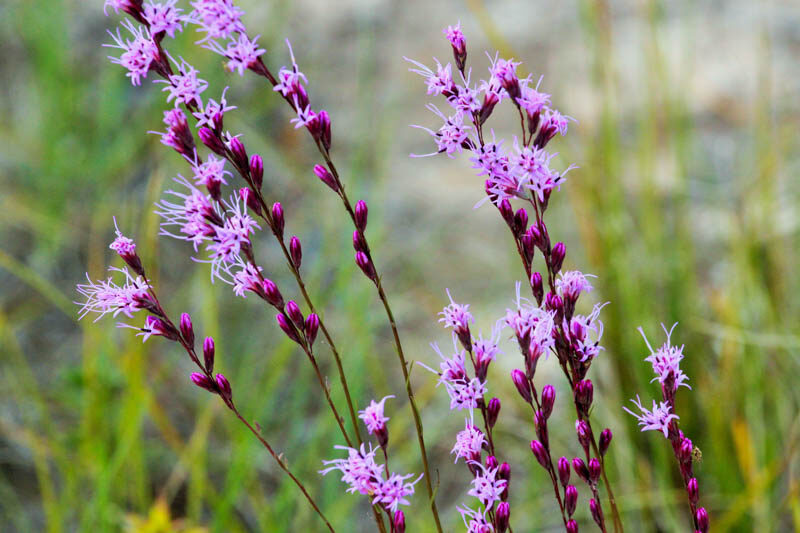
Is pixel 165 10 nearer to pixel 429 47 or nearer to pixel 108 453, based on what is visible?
pixel 108 453

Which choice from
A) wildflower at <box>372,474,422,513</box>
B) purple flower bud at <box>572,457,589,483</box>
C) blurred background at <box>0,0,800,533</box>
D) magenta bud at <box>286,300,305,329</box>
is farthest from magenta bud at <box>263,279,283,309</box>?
blurred background at <box>0,0,800,533</box>

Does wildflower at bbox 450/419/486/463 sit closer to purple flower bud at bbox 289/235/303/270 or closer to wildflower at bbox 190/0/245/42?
purple flower bud at bbox 289/235/303/270

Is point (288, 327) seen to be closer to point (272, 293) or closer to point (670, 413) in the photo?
point (272, 293)

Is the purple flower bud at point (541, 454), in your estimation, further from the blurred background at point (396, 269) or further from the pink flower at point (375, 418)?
the blurred background at point (396, 269)

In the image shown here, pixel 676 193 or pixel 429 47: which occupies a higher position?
pixel 429 47

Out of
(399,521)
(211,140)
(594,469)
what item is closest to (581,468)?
(594,469)

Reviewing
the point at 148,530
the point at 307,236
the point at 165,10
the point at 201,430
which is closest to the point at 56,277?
the point at 307,236
